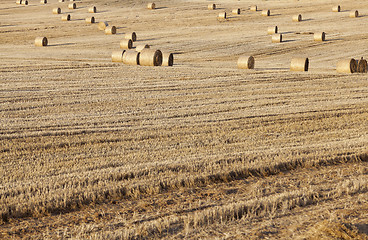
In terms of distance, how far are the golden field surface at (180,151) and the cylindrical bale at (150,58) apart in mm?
932

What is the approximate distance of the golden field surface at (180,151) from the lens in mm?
5863

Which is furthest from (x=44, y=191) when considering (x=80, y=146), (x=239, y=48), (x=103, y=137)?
(x=239, y=48)

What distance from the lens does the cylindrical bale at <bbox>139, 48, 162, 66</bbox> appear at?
22.9 meters

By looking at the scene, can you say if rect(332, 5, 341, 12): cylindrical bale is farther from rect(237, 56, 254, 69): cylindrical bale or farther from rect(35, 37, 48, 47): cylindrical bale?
rect(237, 56, 254, 69): cylindrical bale

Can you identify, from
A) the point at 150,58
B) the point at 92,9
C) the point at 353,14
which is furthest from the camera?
the point at 92,9

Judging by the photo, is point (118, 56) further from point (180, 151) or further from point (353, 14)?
point (353, 14)

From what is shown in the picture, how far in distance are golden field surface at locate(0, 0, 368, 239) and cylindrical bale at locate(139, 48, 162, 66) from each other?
932 millimetres

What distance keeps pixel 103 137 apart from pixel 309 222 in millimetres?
5641

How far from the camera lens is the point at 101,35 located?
38.1m

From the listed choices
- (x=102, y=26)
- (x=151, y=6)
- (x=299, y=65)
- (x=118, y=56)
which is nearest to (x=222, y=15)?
(x=151, y=6)

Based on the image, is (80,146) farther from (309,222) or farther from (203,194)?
(309,222)

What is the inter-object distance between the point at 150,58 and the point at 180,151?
13910 mm

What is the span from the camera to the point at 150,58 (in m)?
22.9

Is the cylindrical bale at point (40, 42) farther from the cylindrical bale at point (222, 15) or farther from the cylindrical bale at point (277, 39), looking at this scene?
the cylindrical bale at point (222, 15)
